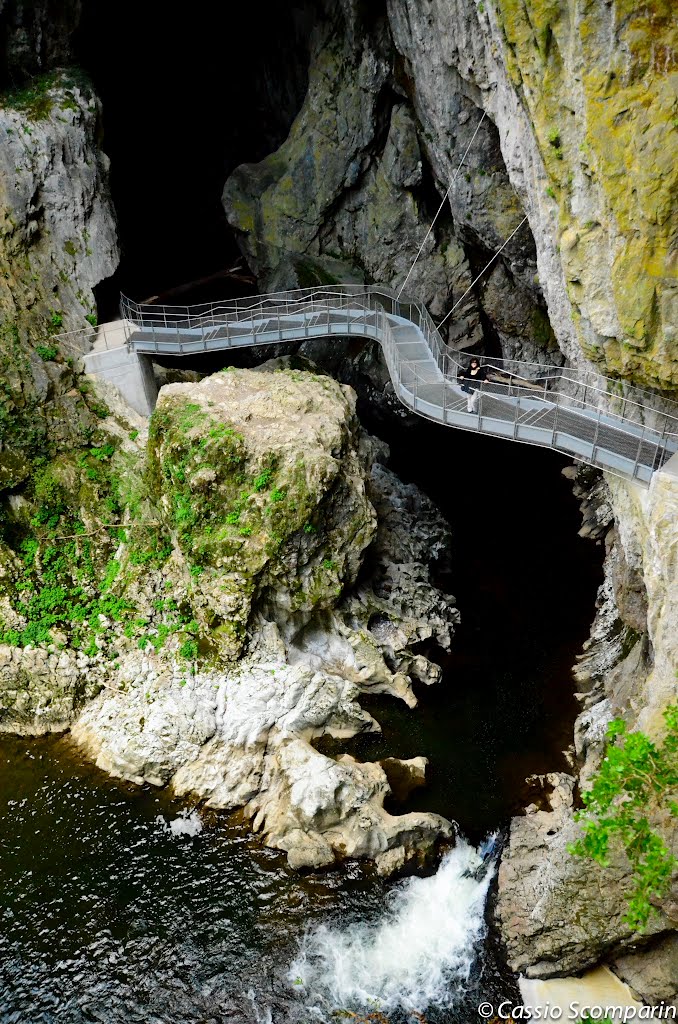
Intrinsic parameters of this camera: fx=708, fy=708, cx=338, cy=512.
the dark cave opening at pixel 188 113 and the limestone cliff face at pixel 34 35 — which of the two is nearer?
the limestone cliff face at pixel 34 35

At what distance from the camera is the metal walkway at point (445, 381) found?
15.3 m

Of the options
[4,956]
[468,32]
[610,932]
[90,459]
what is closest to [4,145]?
[90,459]

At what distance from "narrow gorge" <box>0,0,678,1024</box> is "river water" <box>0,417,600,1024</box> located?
75mm

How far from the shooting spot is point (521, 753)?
17141 mm

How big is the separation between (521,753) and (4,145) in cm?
2150

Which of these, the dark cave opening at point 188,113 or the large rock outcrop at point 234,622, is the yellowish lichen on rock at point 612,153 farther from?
the dark cave opening at point 188,113

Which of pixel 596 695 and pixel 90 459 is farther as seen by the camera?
pixel 90 459

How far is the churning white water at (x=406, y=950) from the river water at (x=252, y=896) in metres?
0.03

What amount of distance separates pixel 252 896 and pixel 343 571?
326 inches

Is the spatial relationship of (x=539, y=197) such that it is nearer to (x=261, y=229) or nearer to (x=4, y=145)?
(x=4, y=145)

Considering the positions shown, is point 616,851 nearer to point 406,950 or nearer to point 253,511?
point 406,950

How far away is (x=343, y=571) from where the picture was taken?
1969 cm

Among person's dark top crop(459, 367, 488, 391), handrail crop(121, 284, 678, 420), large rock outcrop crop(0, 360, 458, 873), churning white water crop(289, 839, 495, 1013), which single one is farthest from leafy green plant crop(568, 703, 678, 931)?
person's dark top crop(459, 367, 488, 391)

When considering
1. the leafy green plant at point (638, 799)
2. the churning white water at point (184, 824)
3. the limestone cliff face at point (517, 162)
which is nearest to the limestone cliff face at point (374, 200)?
the limestone cliff face at point (517, 162)
